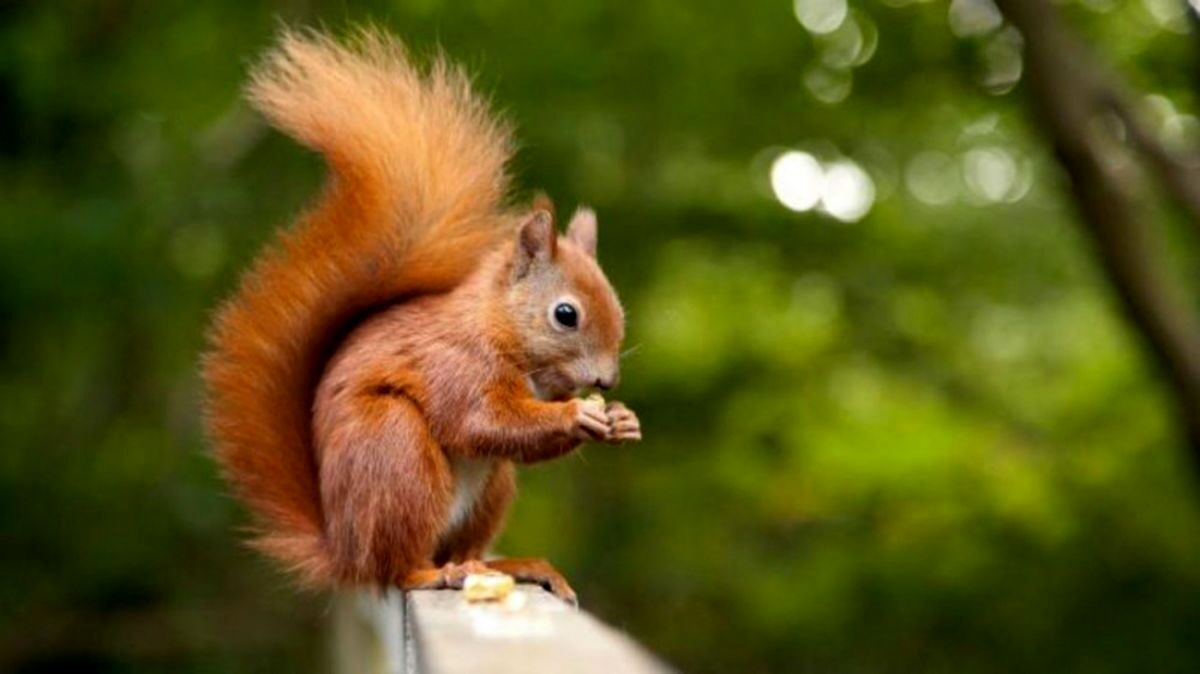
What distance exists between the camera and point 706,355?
10750 mm

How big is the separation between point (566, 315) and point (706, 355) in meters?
8.16

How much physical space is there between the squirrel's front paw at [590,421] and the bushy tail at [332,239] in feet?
1.37

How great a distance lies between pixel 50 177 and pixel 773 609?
4432mm

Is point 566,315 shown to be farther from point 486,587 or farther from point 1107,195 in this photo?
point 1107,195

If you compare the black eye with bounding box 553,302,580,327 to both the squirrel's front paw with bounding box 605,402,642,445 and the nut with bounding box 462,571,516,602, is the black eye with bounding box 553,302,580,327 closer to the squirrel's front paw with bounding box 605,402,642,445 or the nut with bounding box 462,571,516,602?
the squirrel's front paw with bounding box 605,402,642,445

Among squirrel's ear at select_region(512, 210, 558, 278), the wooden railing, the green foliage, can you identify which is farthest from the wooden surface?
the green foliage

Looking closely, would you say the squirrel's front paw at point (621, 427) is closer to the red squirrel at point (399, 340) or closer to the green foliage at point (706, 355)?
the red squirrel at point (399, 340)

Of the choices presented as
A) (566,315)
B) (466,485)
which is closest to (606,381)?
(566,315)

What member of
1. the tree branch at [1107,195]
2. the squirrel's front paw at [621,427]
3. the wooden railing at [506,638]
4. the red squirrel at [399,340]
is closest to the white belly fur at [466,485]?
the red squirrel at [399,340]

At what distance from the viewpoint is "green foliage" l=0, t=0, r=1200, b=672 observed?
825 cm

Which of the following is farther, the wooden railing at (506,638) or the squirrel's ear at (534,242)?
the squirrel's ear at (534,242)

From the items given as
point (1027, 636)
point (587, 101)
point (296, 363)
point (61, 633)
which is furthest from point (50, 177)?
point (296, 363)

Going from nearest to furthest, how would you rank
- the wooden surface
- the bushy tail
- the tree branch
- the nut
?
the wooden surface, the nut, the bushy tail, the tree branch

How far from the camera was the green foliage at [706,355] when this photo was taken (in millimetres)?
8250
